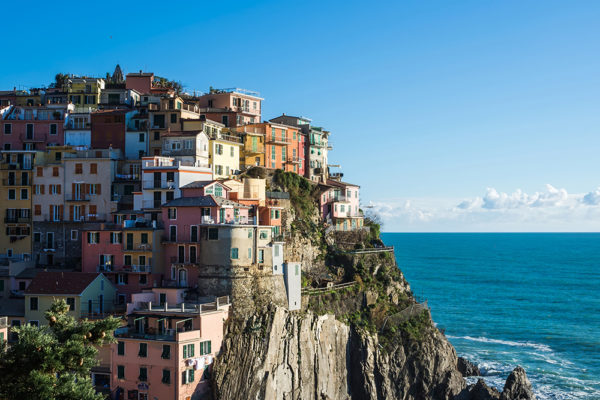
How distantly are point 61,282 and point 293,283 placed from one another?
2085cm

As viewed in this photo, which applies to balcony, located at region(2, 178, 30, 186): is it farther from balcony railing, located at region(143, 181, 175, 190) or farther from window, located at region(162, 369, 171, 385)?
window, located at region(162, 369, 171, 385)

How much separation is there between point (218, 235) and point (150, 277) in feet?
29.4

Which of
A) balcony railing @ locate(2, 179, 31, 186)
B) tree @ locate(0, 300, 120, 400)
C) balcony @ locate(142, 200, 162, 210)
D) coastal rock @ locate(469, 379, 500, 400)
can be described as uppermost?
balcony railing @ locate(2, 179, 31, 186)

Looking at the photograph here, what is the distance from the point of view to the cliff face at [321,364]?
186 feet

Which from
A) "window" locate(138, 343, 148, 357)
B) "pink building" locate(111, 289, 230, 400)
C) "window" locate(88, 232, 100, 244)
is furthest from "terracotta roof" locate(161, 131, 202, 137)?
"window" locate(138, 343, 148, 357)

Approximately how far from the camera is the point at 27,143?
8025cm

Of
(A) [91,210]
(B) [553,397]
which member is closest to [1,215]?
(A) [91,210]

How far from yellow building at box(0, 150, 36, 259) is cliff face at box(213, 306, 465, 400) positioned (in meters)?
29.0

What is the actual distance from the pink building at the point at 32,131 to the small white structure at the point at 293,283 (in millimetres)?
33024

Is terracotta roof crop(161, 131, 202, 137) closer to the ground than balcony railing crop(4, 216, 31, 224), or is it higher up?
higher up

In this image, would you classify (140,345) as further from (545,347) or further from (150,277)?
(545,347)

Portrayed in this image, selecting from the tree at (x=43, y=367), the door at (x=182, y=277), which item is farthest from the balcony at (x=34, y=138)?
the tree at (x=43, y=367)

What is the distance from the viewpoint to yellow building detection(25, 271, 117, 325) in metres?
61.4

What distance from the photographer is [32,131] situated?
81062 mm
